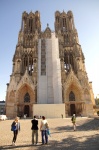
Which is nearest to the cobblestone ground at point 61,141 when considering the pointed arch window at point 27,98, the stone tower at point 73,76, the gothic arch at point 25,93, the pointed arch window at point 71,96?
the stone tower at point 73,76

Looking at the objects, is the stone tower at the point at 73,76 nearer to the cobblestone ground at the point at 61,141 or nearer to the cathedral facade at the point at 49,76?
the cathedral facade at the point at 49,76

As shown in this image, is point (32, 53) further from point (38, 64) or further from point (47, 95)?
point (47, 95)

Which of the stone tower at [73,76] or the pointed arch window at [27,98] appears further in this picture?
the pointed arch window at [27,98]

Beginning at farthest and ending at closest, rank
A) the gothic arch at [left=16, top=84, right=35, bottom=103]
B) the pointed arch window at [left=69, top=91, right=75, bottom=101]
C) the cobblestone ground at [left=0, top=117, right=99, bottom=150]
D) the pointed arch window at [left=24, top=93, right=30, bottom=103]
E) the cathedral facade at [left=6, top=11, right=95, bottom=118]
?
the pointed arch window at [left=24, top=93, right=30, bottom=103] < the pointed arch window at [left=69, top=91, right=75, bottom=101] < the gothic arch at [left=16, top=84, right=35, bottom=103] < the cathedral facade at [left=6, top=11, right=95, bottom=118] < the cobblestone ground at [left=0, top=117, right=99, bottom=150]

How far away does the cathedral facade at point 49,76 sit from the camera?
3362 cm

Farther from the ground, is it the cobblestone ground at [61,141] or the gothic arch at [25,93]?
the gothic arch at [25,93]

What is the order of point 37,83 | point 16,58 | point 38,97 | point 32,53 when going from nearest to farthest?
1. point 38,97
2. point 37,83
3. point 16,58
4. point 32,53

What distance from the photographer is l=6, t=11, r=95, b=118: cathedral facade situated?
33.6 m

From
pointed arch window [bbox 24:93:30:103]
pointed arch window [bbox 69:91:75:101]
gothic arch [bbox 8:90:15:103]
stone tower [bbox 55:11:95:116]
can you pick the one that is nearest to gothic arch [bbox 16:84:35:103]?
pointed arch window [bbox 24:93:30:103]

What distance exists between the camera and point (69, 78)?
3578cm

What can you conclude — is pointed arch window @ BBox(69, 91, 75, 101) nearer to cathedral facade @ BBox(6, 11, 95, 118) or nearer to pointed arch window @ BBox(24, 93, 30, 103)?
cathedral facade @ BBox(6, 11, 95, 118)

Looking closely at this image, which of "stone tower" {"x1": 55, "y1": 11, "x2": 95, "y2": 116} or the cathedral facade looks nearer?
the cathedral facade

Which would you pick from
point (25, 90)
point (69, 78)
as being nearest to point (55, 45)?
point (69, 78)

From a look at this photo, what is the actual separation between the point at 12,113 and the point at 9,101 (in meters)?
2.73
